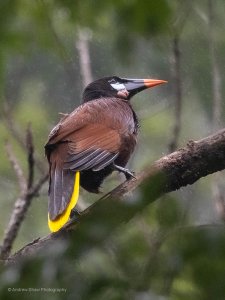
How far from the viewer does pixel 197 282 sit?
94cm

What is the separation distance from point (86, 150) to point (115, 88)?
1.10 meters

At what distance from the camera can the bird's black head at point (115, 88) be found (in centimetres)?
359

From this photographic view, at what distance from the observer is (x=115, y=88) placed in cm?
370

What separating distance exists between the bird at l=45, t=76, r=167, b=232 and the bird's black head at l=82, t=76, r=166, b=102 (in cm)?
32

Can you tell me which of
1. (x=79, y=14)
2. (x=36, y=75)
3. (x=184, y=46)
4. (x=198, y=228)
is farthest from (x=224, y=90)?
(x=198, y=228)

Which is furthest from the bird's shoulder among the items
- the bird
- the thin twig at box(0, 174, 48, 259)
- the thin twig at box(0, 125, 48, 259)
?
the thin twig at box(0, 174, 48, 259)

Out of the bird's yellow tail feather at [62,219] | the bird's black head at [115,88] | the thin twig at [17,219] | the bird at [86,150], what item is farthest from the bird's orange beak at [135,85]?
the bird's yellow tail feather at [62,219]

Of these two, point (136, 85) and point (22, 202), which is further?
point (136, 85)

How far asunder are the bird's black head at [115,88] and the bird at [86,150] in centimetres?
32

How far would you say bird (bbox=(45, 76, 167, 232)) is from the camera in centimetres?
240

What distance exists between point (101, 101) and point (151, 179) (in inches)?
85.9

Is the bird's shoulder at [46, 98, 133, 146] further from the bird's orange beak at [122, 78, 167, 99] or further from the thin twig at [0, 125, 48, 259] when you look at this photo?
the bird's orange beak at [122, 78, 167, 99]

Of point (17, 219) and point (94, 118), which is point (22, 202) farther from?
point (94, 118)

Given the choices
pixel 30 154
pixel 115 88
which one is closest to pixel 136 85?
pixel 115 88
